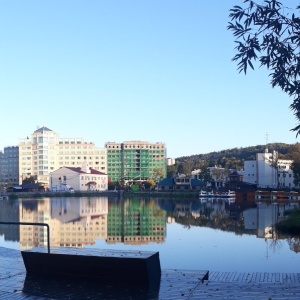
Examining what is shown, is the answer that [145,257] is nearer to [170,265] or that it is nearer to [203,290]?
[203,290]

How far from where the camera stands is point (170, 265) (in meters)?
16.0

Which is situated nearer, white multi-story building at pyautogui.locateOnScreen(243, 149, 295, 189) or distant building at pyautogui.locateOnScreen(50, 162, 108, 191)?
white multi-story building at pyautogui.locateOnScreen(243, 149, 295, 189)

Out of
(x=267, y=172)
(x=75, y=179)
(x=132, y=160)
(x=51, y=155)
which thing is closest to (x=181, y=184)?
(x=267, y=172)

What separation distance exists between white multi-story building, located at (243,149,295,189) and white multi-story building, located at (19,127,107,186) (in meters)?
75.2

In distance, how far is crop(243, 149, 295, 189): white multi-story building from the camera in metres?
116

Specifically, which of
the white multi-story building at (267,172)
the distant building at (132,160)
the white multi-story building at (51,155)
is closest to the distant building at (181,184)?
the white multi-story building at (267,172)

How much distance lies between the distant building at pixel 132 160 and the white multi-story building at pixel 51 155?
3.80 metres

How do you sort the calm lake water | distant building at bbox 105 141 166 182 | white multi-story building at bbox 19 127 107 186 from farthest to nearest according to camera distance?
1. distant building at bbox 105 141 166 182
2. white multi-story building at bbox 19 127 107 186
3. the calm lake water

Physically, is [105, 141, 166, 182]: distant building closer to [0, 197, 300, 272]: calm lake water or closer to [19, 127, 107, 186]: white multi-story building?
[19, 127, 107, 186]: white multi-story building

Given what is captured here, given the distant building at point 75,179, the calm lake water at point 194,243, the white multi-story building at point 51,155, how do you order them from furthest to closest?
1. the white multi-story building at point 51,155
2. the distant building at point 75,179
3. the calm lake water at point 194,243

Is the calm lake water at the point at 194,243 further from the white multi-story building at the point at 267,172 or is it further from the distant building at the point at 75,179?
the distant building at the point at 75,179

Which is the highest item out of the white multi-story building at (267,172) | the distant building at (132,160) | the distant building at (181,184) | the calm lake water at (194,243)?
the distant building at (132,160)

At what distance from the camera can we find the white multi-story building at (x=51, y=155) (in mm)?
181375

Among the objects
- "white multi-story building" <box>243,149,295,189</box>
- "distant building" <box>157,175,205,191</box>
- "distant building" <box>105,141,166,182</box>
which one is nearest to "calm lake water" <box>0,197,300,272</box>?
"white multi-story building" <box>243,149,295,189</box>
